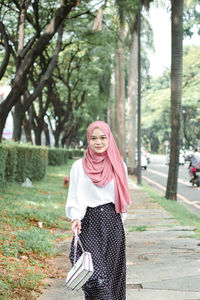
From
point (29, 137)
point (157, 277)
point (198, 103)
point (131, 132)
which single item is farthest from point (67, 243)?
point (198, 103)

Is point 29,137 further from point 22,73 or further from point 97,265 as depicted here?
point 97,265

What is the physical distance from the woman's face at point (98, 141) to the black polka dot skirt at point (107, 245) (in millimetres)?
443

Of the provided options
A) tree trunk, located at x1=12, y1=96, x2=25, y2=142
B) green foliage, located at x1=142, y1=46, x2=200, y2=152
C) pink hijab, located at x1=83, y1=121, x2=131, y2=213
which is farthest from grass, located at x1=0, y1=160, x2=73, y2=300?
green foliage, located at x1=142, y1=46, x2=200, y2=152

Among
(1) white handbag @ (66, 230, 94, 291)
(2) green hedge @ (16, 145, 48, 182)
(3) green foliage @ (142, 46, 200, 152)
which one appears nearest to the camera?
(1) white handbag @ (66, 230, 94, 291)

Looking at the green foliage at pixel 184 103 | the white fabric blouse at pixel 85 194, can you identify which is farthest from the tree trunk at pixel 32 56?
the green foliage at pixel 184 103

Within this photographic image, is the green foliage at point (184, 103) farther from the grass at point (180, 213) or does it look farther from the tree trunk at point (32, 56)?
the tree trunk at point (32, 56)

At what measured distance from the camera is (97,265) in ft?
11.6

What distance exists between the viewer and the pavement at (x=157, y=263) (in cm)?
464

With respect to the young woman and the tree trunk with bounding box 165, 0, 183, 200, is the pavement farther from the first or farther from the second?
the tree trunk with bounding box 165, 0, 183, 200

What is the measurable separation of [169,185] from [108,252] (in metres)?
9.96

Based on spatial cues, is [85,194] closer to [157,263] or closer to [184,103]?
[157,263]

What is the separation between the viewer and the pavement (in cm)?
464

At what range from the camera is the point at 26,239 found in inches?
259

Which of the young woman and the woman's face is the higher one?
the woman's face
